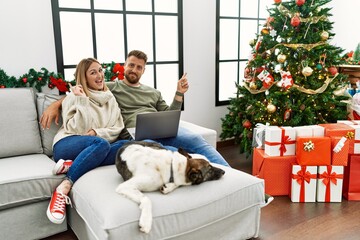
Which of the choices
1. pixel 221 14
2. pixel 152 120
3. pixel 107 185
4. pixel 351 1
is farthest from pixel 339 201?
pixel 351 1

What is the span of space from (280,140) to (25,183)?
5.86 ft

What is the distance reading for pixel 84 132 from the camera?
88.7 inches

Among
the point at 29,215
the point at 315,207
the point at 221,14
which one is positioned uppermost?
the point at 221,14

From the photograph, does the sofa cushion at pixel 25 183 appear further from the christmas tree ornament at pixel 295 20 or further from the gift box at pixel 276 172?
the christmas tree ornament at pixel 295 20

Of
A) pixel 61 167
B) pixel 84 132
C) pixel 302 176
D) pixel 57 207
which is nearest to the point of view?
pixel 57 207

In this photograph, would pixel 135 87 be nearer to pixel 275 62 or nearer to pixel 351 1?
pixel 275 62

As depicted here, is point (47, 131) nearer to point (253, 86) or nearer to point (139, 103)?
point (139, 103)

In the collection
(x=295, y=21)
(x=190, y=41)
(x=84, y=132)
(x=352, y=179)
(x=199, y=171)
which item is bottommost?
(x=352, y=179)

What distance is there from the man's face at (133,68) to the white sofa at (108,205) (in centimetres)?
90

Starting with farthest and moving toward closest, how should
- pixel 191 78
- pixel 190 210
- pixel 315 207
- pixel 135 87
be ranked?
pixel 191 78 < pixel 135 87 < pixel 315 207 < pixel 190 210

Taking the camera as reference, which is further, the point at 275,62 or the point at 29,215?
the point at 275,62

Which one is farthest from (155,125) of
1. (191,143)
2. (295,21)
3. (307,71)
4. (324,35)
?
(324,35)

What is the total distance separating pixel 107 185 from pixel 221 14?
2735 millimetres

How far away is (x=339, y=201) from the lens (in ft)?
8.43
